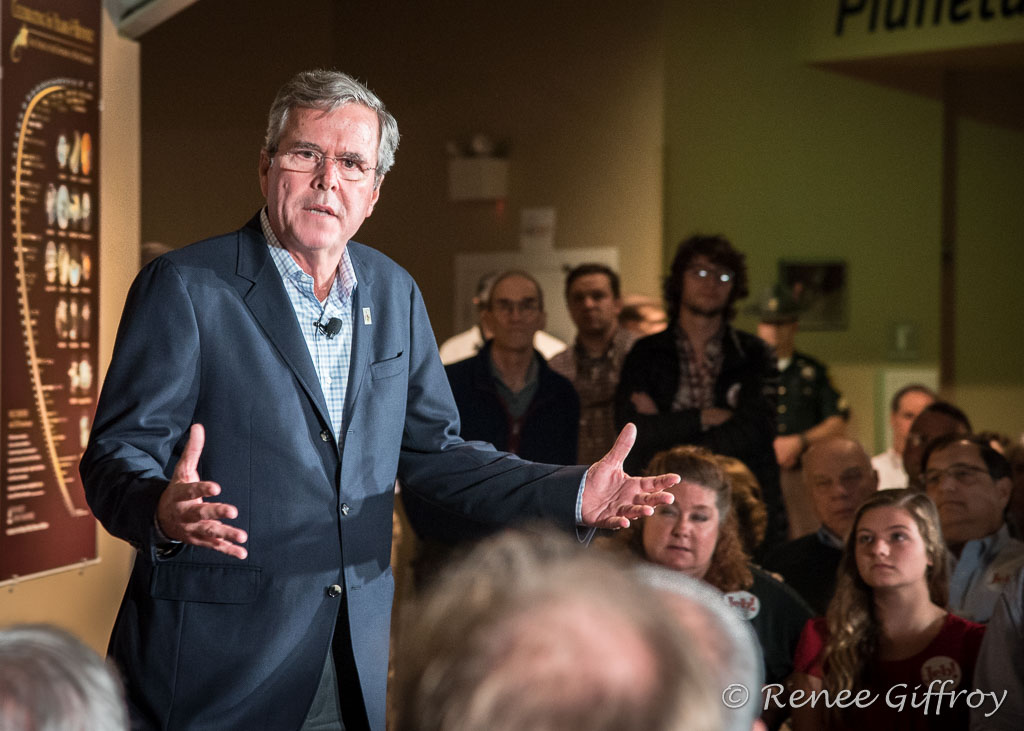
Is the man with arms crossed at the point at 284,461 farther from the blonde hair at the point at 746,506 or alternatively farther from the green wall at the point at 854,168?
the green wall at the point at 854,168

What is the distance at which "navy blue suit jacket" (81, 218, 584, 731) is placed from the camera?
5.24 feet

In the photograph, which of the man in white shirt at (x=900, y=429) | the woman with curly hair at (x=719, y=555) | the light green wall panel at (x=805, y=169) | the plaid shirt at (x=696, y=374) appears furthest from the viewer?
the light green wall panel at (x=805, y=169)

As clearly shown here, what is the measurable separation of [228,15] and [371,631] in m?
4.92

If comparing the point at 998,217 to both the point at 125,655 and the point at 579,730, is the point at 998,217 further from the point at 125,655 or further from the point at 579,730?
the point at 579,730

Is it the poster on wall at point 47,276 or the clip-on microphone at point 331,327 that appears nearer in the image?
the clip-on microphone at point 331,327

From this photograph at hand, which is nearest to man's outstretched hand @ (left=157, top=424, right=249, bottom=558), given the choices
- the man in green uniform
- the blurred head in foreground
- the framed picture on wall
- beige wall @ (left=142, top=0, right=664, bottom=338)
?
the blurred head in foreground

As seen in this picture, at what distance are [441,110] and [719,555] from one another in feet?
14.0

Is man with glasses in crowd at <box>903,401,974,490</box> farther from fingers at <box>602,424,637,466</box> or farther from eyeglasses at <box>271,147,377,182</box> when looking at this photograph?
eyeglasses at <box>271,147,377,182</box>

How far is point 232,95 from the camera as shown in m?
6.02

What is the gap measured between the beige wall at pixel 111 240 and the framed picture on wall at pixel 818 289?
13.0 ft

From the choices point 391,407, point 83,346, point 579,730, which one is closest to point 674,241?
point 83,346

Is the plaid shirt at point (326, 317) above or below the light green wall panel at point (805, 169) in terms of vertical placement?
below

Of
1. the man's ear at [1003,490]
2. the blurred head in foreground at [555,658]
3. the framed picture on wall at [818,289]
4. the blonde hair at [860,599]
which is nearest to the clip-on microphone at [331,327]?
the blurred head in foreground at [555,658]

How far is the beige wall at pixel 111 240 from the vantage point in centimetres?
355
